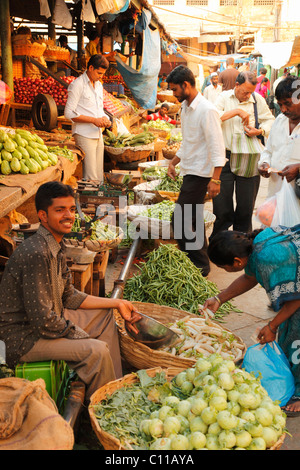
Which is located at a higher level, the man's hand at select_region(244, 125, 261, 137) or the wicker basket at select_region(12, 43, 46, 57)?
the wicker basket at select_region(12, 43, 46, 57)

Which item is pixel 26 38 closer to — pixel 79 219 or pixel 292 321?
pixel 79 219

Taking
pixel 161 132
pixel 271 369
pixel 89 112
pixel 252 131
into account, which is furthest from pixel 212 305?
pixel 161 132

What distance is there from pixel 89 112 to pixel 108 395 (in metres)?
5.00

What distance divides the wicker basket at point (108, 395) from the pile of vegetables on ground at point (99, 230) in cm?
185

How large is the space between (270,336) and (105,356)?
112cm

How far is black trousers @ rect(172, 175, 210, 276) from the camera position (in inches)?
203

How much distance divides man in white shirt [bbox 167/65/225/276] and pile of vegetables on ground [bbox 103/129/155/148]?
132 inches

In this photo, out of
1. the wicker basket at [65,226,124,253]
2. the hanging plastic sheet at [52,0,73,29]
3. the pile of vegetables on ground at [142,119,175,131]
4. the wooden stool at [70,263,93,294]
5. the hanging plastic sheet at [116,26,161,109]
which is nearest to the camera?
the wooden stool at [70,263,93,294]

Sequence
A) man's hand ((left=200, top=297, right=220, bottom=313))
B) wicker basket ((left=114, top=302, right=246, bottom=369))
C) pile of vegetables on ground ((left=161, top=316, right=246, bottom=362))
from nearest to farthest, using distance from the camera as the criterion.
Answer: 1. wicker basket ((left=114, top=302, right=246, bottom=369))
2. pile of vegetables on ground ((left=161, top=316, right=246, bottom=362))
3. man's hand ((left=200, top=297, right=220, bottom=313))

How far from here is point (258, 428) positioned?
7.13 ft

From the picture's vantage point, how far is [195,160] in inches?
200

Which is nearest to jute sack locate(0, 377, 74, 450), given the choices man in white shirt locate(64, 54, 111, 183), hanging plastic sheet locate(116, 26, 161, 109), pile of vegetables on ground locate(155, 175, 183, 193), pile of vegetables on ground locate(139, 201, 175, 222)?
pile of vegetables on ground locate(139, 201, 175, 222)

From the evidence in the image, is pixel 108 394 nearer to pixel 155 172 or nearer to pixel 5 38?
pixel 155 172

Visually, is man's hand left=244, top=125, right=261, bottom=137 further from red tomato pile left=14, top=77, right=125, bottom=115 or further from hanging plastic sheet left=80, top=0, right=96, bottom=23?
red tomato pile left=14, top=77, right=125, bottom=115
